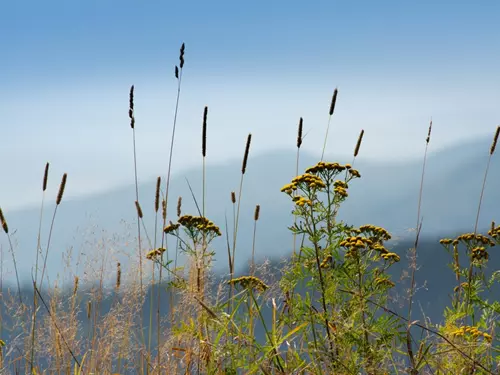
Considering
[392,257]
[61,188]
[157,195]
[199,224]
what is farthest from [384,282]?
[61,188]

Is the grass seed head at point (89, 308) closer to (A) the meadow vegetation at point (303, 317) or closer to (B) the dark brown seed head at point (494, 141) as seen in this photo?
(A) the meadow vegetation at point (303, 317)

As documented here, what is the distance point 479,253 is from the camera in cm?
411

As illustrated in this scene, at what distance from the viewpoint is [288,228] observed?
3133 millimetres

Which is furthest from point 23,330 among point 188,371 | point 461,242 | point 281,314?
point 461,242

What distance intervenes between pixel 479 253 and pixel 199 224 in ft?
6.33

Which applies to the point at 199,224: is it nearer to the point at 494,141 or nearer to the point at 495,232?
the point at 495,232

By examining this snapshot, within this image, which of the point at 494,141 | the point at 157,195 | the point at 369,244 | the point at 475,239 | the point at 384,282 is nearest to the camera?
the point at 369,244

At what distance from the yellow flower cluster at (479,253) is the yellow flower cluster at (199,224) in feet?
5.85

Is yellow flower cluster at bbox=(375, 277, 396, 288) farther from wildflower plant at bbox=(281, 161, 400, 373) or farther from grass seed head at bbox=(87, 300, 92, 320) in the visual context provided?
grass seed head at bbox=(87, 300, 92, 320)

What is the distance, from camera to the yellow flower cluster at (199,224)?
350 centimetres

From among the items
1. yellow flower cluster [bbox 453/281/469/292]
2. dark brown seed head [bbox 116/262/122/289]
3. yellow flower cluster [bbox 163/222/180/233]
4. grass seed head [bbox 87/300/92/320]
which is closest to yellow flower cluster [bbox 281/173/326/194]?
yellow flower cluster [bbox 163/222/180/233]

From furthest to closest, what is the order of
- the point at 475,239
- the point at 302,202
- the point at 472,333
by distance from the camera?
the point at 475,239 → the point at 472,333 → the point at 302,202

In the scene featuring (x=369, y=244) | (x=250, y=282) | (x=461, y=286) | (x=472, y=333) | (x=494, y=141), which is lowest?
(x=472, y=333)

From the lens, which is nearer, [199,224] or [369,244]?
[369,244]
